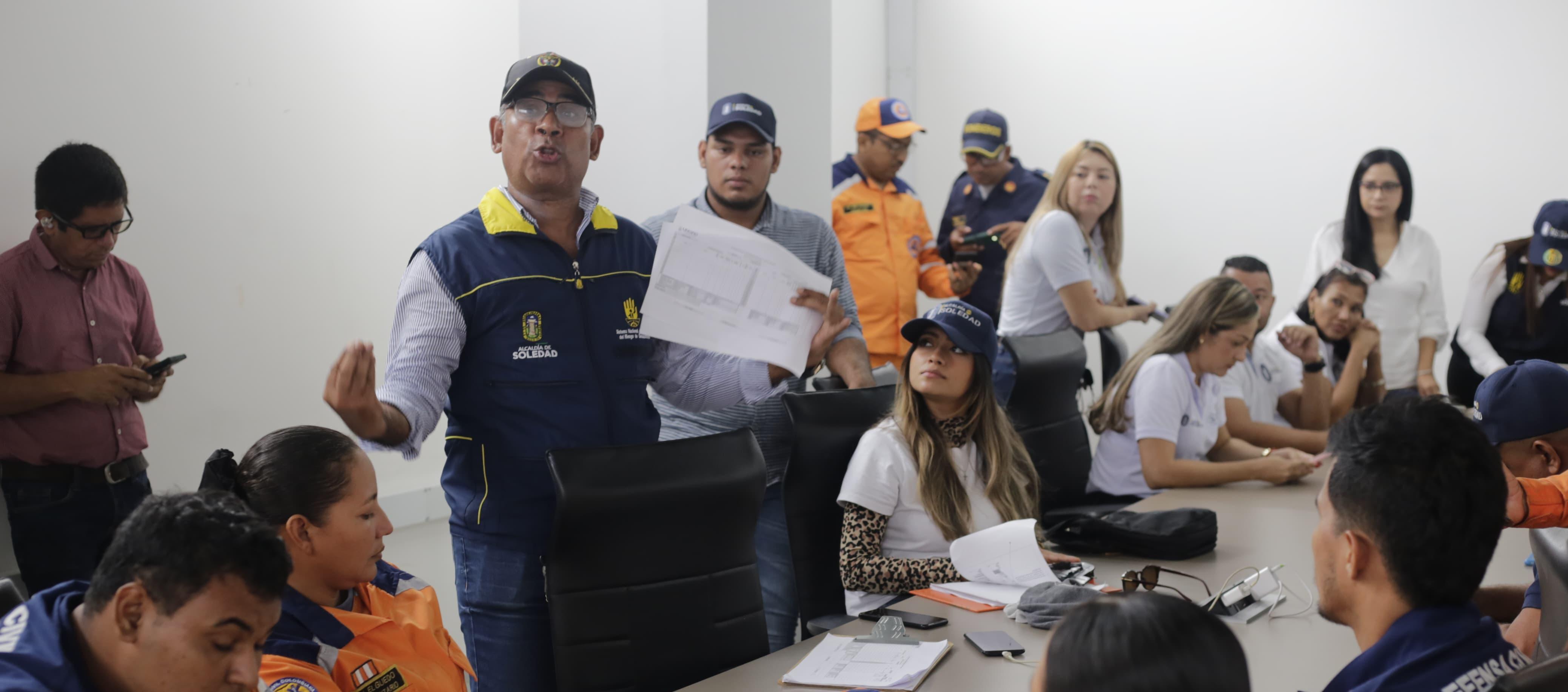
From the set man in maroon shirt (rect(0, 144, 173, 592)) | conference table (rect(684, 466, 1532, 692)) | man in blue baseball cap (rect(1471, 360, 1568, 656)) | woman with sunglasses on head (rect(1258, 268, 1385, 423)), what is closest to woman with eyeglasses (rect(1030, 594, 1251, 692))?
conference table (rect(684, 466, 1532, 692))

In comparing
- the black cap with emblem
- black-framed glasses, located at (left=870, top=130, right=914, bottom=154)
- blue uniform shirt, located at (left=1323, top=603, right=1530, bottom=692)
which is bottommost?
blue uniform shirt, located at (left=1323, top=603, right=1530, bottom=692)

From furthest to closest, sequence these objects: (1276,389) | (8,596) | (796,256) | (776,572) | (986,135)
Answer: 1. (986,135)
2. (1276,389)
3. (776,572)
4. (796,256)
5. (8,596)

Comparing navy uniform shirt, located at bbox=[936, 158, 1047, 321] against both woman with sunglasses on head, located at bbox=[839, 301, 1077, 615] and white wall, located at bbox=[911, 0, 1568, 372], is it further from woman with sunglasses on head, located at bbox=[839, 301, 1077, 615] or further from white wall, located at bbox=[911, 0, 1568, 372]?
woman with sunglasses on head, located at bbox=[839, 301, 1077, 615]

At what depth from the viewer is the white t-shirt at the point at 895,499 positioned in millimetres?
2412

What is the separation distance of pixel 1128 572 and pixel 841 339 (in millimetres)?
882

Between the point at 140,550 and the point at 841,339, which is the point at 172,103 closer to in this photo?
the point at 841,339

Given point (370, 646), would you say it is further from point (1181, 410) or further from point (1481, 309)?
point (1481, 309)

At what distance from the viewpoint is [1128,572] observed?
216cm

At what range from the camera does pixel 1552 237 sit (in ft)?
13.8

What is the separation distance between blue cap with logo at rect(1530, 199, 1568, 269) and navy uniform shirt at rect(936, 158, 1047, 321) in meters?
1.93

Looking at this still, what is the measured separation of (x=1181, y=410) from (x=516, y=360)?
2126mm

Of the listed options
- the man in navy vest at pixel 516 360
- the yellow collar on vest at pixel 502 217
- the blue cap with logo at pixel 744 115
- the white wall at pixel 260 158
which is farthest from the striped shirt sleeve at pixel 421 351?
the white wall at pixel 260 158

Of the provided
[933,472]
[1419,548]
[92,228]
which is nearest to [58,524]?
[92,228]

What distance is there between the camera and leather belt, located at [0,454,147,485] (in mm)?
2699
